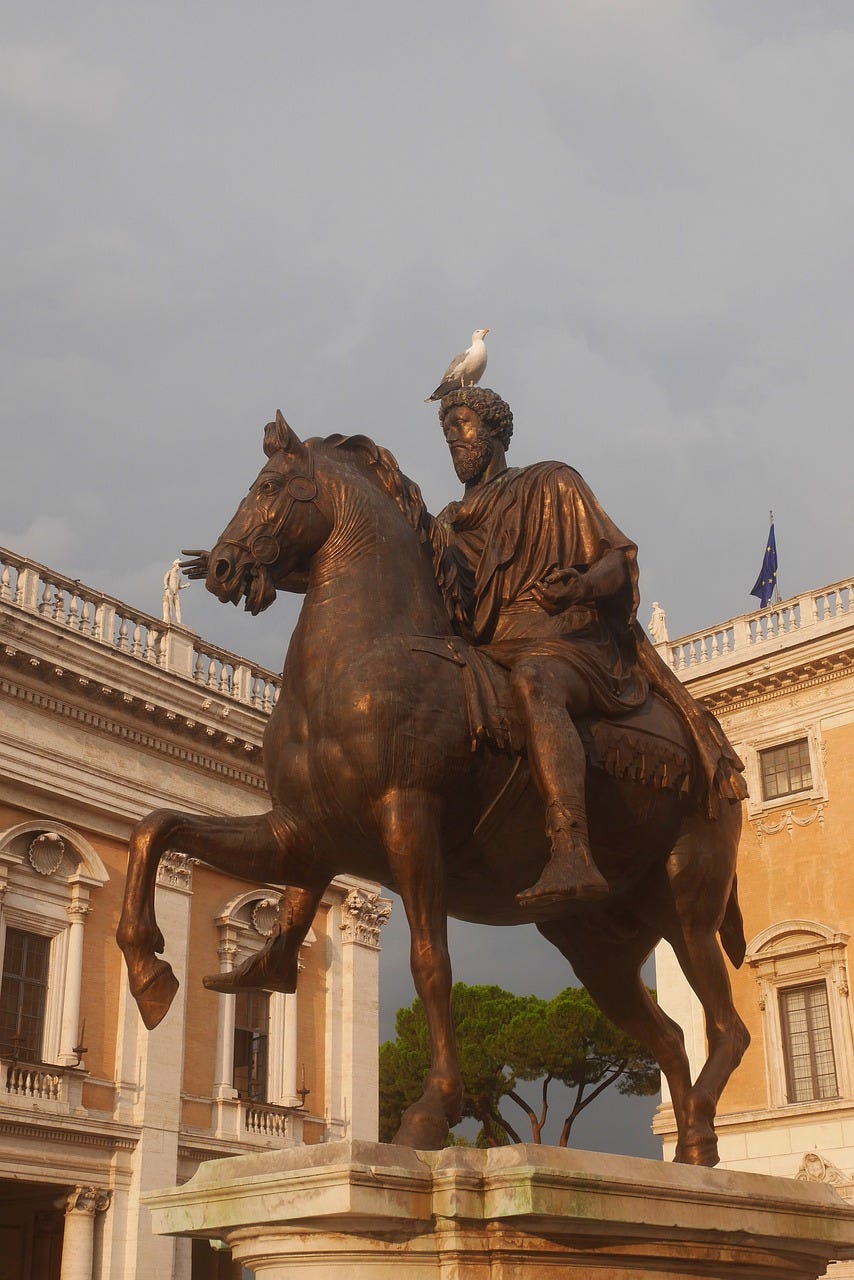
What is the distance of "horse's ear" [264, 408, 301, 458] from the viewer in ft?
16.8

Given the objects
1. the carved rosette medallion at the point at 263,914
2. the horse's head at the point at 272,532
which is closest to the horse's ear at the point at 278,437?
the horse's head at the point at 272,532

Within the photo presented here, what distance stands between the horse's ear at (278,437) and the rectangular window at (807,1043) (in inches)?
854

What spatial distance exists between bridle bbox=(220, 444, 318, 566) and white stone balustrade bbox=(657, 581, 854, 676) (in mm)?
21622

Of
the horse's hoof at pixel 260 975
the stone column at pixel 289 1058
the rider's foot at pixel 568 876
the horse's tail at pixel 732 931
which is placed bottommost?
the horse's hoof at pixel 260 975

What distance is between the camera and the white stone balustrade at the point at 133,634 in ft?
70.5

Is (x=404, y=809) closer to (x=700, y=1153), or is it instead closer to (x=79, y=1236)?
(x=700, y=1153)

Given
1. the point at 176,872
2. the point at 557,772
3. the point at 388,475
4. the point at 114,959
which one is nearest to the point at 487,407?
the point at 388,475

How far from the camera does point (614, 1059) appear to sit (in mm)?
43812

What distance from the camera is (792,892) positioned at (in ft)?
84.1

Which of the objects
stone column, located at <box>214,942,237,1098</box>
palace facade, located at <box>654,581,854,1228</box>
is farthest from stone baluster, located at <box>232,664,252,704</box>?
palace facade, located at <box>654,581,854,1228</box>

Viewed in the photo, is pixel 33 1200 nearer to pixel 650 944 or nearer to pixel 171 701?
pixel 171 701

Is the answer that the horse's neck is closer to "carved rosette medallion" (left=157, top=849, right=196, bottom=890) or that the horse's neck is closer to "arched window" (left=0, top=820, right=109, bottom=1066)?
"arched window" (left=0, top=820, right=109, bottom=1066)

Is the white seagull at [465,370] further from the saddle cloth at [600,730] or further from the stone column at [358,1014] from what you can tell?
the stone column at [358,1014]

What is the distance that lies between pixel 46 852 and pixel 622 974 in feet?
57.6
